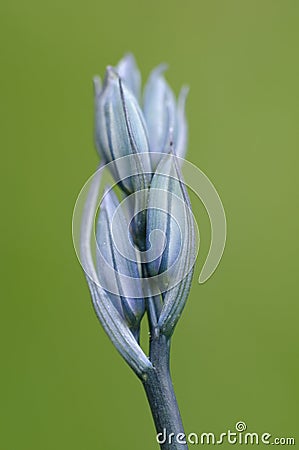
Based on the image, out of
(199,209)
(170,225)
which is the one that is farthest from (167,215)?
(199,209)

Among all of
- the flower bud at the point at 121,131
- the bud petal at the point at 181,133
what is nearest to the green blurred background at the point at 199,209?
the bud petal at the point at 181,133

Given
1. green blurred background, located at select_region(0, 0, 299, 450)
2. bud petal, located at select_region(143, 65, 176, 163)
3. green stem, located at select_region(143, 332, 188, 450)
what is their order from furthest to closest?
green blurred background, located at select_region(0, 0, 299, 450) → bud petal, located at select_region(143, 65, 176, 163) → green stem, located at select_region(143, 332, 188, 450)

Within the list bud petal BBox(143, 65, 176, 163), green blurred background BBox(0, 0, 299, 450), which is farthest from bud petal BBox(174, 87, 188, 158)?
green blurred background BBox(0, 0, 299, 450)

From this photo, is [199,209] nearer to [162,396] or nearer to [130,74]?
[130,74]

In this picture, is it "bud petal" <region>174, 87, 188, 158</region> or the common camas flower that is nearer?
the common camas flower

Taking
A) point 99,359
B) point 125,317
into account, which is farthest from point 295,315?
point 125,317

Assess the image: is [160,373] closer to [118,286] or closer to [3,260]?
[118,286]

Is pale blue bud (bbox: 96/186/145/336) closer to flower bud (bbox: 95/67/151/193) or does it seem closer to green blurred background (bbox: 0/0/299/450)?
flower bud (bbox: 95/67/151/193)
